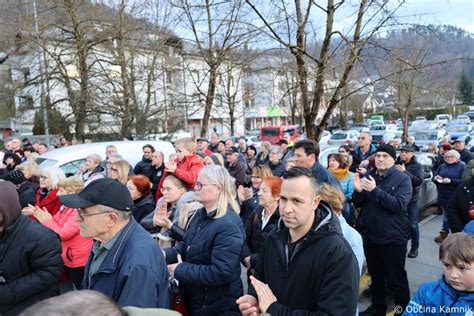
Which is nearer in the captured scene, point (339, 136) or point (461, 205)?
point (461, 205)

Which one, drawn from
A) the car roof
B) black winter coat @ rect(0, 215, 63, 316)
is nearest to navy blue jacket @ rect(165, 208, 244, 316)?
black winter coat @ rect(0, 215, 63, 316)

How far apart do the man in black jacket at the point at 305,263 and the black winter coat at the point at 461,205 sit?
3056 mm

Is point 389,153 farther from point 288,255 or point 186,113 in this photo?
point 186,113

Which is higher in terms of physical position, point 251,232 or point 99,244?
point 99,244

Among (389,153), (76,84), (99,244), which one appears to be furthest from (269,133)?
(99,244)

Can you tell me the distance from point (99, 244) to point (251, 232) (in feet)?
6.71

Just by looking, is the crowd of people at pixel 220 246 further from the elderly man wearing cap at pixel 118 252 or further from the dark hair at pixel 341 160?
the dark hair at pixel 341 160

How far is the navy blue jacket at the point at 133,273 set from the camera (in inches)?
83.7

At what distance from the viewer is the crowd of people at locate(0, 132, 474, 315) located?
2.13 metres

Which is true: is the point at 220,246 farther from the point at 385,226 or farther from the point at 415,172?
the point at 415,172

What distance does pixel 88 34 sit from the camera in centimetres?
1534

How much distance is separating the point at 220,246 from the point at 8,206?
5.33ft

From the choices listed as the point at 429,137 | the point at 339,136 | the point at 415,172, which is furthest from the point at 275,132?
the point at 415,172

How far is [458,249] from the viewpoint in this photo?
7.85 feet
